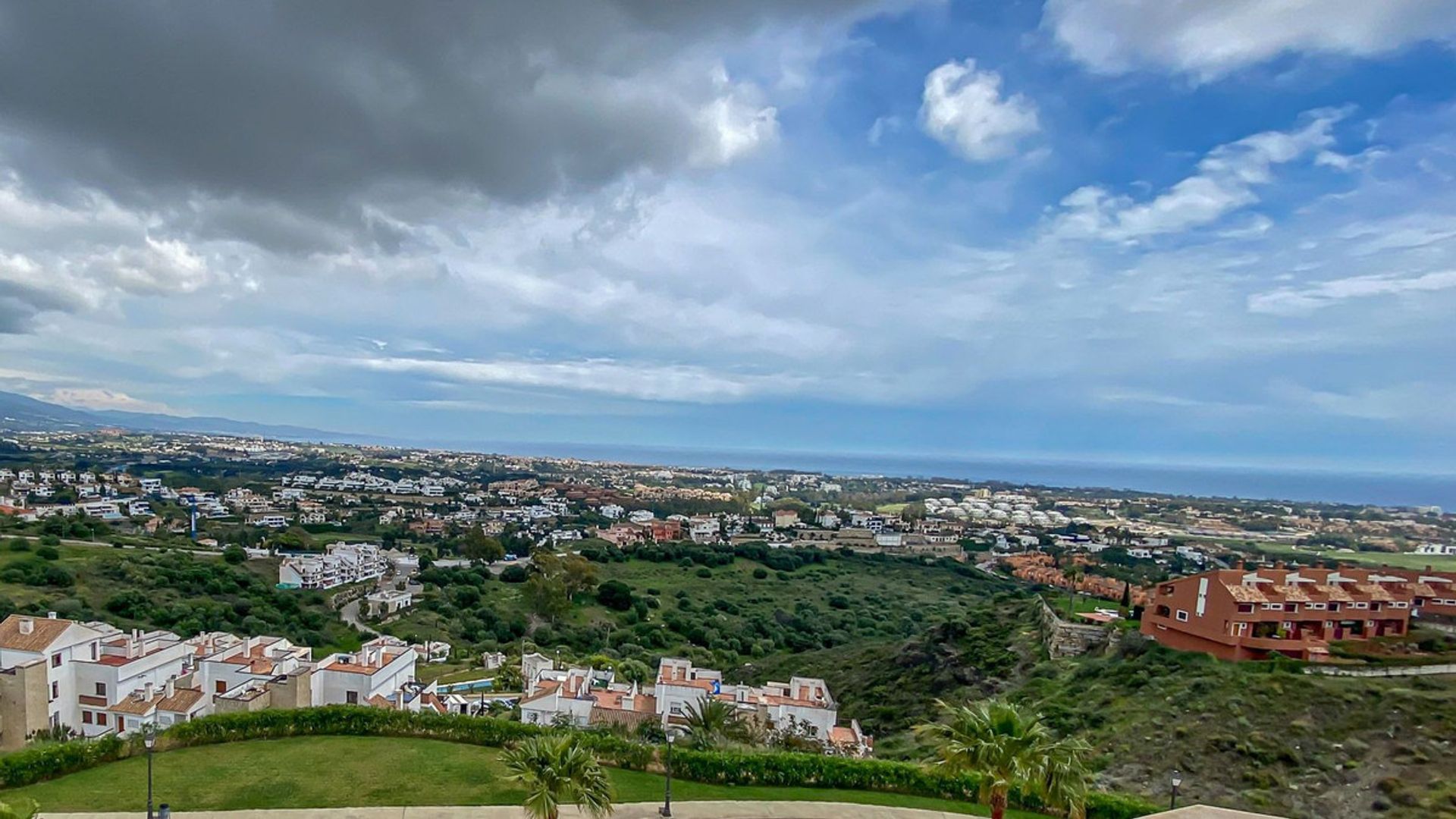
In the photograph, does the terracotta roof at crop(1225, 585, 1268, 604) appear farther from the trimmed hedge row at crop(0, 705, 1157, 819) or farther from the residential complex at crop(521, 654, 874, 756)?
the residential complex at crop(521, 654, 874, 756)

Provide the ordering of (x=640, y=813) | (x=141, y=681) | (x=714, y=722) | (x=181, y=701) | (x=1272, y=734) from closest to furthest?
(x=640, y=813) → (x=1272, y=734) → (x=714, y=722) → (x=181, y=701) → (x=141, y=681)

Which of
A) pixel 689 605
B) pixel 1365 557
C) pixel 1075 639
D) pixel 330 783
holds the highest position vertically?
pixel 1365 557

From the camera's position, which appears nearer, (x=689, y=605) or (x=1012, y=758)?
(x=1012, y=758)

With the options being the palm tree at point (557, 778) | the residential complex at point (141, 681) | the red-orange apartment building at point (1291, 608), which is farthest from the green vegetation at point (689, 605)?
the palm tree at point (557, 778)

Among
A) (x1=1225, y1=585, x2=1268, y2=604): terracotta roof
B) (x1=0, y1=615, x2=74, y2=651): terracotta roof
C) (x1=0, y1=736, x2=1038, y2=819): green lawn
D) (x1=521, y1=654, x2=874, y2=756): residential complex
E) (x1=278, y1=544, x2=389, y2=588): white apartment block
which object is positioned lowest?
(x1=278, y1=544, x2=389, y2=588): white apartment block

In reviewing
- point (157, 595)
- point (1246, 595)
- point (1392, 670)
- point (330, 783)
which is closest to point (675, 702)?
point (330, 783)

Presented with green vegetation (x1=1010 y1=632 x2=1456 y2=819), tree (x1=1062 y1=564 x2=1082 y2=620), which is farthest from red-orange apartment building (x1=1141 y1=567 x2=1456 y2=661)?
tree (x1=1062 y1=564 x2=1082 y2=620)

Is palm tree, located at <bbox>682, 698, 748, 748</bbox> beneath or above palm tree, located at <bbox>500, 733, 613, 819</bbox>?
beneath

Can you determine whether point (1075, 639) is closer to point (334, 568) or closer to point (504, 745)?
point (504, 745)
